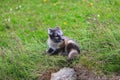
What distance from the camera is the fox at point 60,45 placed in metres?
7.29

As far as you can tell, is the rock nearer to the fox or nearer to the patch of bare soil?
the patch of bare soil

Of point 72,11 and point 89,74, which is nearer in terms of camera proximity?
point 89,74

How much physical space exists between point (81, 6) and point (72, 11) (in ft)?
1.27

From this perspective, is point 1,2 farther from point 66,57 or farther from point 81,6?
point 66,57

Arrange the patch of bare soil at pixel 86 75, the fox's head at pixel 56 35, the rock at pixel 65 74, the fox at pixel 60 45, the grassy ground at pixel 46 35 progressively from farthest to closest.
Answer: the fox's head at pixel 56 35
the fox at pixel 60 45
the grassy ground at pixel 46 35
the rock at pixel 65 74
the patch of bare soil at pixel 86 75

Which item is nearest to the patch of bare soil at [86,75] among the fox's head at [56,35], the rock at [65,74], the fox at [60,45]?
the rock at [65,74]

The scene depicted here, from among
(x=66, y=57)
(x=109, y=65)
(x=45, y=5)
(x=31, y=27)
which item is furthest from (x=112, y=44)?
(x=45, y=5)

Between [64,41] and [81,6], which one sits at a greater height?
[64,41]

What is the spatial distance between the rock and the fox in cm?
23

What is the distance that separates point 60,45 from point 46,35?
245cm

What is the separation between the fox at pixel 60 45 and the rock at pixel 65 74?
0.23m

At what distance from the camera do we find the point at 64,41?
24.6ft

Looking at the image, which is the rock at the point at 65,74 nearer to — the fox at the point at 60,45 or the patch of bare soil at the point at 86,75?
the patch of bare soil at the point at 86,75

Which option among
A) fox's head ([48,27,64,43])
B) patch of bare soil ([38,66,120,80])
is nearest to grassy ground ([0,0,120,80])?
patch of bare soil ([38,66,120,80])
